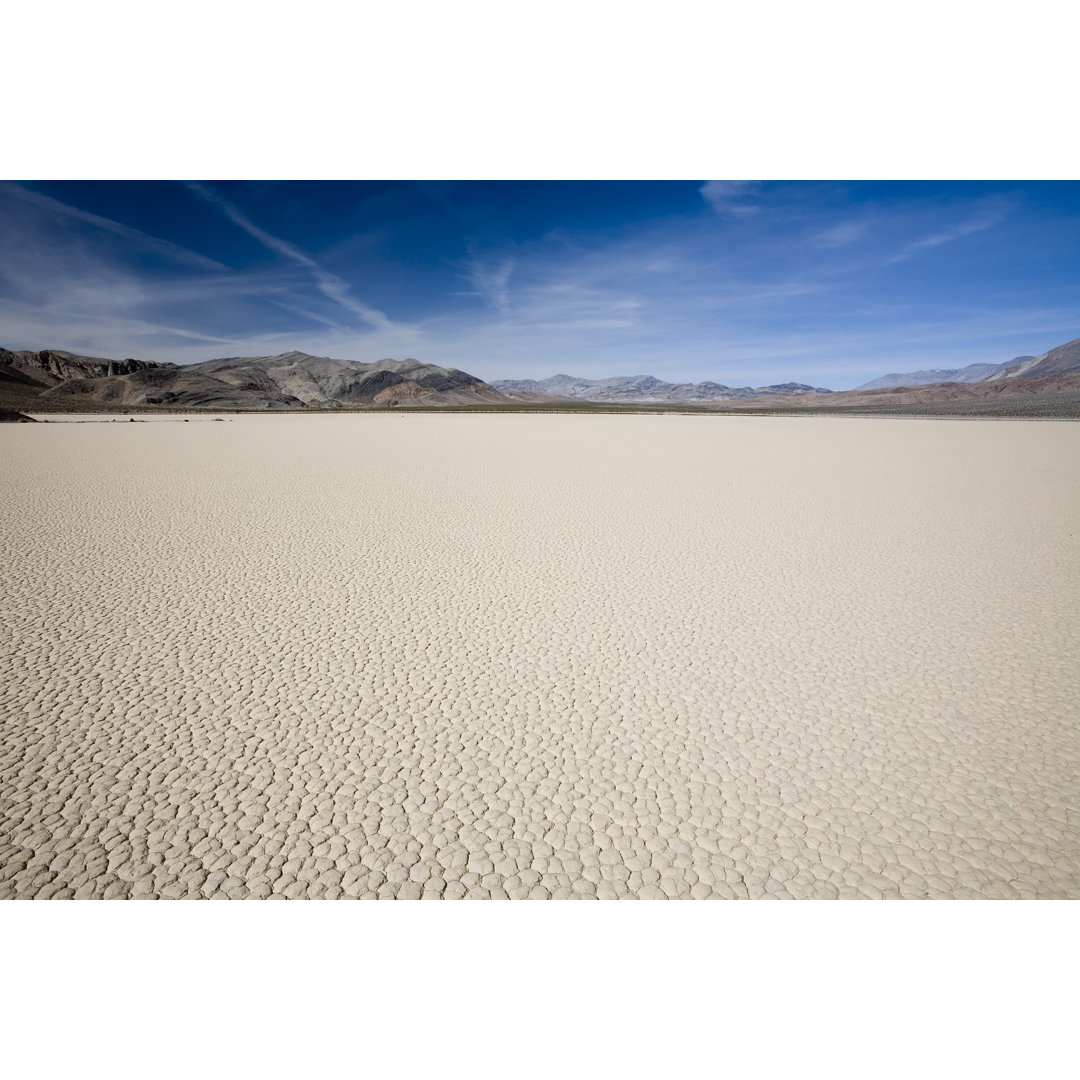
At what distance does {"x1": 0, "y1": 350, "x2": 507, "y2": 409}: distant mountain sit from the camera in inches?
4596

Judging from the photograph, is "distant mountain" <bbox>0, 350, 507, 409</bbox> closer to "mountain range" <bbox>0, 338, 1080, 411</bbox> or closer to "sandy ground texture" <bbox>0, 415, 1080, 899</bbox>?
"mountain range" <bbox>0, 338, 1080, 411</bbox>

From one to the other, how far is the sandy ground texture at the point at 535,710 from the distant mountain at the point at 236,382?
113859 millimetres

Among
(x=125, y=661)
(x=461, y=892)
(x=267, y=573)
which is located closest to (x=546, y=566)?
(x=267, y=573)

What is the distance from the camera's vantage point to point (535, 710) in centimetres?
343

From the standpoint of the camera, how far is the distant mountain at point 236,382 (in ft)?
383

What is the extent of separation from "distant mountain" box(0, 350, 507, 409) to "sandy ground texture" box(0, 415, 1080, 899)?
114 meters

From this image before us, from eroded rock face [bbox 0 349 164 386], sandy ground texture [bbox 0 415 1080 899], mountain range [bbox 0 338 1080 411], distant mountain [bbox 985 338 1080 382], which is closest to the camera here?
sandy ground texture [bbox 0 415 1080 899]

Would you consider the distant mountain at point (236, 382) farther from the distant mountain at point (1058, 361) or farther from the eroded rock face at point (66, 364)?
the distant mountain at point (1058, 361)

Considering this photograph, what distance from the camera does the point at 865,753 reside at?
3.04 meters

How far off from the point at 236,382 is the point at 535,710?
158m

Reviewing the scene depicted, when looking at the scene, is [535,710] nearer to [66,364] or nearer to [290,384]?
[290,384]

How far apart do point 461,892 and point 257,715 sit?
67.1 inches

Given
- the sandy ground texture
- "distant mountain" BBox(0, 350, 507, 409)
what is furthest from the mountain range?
the sandy ground texture

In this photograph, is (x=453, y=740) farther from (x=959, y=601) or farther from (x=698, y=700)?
(x=959, y=601)
